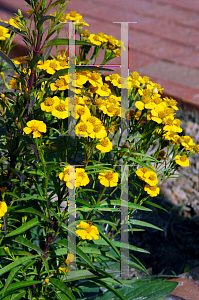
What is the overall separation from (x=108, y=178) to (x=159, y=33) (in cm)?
295

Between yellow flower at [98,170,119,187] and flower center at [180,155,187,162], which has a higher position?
flower center at [180,155,187,162]

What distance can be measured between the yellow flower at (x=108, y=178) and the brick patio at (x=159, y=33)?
5.77 ft

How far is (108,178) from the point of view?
1.00 metres

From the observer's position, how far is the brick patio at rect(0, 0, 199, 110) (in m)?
2.88

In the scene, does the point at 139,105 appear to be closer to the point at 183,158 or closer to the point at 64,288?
the point at 183,158

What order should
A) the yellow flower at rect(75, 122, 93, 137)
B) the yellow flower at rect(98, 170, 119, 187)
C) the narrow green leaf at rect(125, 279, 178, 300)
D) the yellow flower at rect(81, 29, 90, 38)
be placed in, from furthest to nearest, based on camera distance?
the narrow green leaf at rect(125, 279, 178, 300)
the yellow flower at rect(81, 29, 90, 38)
the yellow flower at rect(98, 170, 119, 187)
the yellow flower at rect(75, 122, 93, 137)

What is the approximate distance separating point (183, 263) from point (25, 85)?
125cm

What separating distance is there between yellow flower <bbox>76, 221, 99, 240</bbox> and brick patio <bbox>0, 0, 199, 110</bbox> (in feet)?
5.95

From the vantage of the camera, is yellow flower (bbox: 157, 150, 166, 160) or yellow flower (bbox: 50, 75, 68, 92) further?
yellow flower (bbox: 157, 150, 166, 160)

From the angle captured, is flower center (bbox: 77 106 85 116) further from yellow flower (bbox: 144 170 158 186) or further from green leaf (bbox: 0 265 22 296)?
green leaf (bbox: 0 265 22 296)

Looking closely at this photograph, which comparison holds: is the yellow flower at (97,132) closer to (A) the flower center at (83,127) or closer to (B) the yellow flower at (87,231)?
(A) the flower center at (83,127)

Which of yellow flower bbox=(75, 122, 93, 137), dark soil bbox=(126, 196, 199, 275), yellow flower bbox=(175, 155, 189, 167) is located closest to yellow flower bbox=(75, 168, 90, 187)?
yellow flower bbox=(75, 122, 93, 137)

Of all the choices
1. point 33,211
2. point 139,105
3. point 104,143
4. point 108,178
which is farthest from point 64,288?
point 139,105

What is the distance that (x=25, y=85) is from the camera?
3.15 ft
